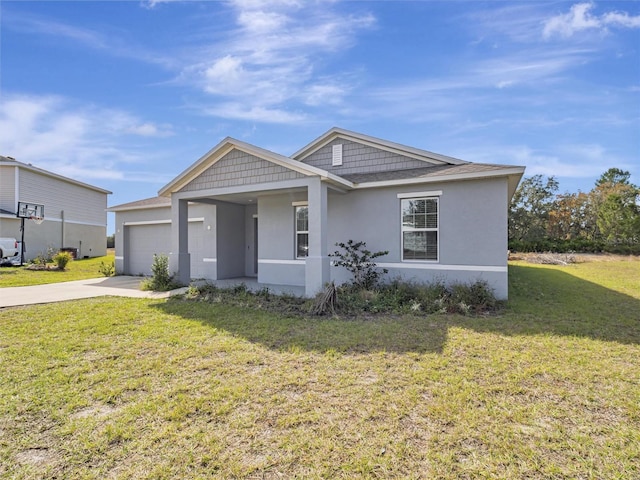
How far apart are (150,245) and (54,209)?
1484 centimetres

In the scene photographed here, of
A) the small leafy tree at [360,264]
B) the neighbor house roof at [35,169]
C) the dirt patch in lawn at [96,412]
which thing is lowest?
the dirt patch in lawn at [96,412]

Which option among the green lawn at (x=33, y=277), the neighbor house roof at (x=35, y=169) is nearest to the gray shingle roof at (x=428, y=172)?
the green lawn at (x=33, y=277)

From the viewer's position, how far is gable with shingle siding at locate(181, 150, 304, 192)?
942 centimetres

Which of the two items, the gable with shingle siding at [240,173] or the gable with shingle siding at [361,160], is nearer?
the gable with shingle siding at [240,173]

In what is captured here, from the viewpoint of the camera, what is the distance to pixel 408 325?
260 inches

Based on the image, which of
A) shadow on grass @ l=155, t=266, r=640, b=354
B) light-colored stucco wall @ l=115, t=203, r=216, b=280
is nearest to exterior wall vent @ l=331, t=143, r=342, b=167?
light-colored stucco wall @ l=115, t=203, r=216, b=280

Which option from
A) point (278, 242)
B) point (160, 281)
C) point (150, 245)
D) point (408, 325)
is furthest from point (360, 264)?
point (150, 245)

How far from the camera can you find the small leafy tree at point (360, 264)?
9.84 meters

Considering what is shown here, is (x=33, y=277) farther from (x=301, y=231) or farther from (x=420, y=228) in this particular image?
(x=420, y=228)

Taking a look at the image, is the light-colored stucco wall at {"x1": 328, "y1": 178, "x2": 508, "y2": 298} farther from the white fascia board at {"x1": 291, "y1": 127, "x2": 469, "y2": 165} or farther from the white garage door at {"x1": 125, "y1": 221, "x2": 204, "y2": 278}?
the white garage door at {"x1": 125, "y1": 221, "x2": 204, "y2": 278}

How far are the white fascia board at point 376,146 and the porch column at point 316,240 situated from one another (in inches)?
147

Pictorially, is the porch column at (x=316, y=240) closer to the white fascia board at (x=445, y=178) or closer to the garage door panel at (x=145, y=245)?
the white fascia board at (x=445, y=178)

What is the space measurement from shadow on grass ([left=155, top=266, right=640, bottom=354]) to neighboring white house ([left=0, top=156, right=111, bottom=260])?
20335 millimetres

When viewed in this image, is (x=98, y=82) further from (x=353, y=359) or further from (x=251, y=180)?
(x=353, y=359)
